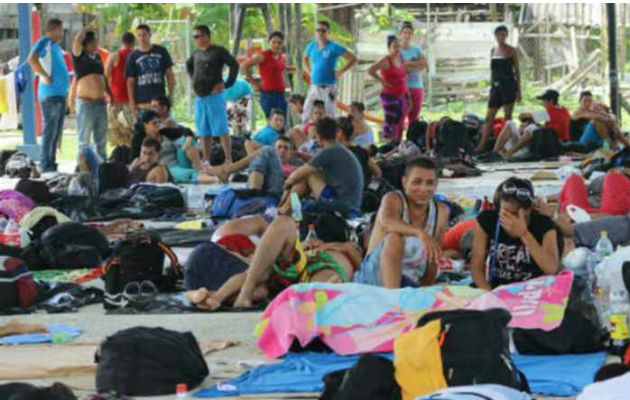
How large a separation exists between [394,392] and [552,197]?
7.63m

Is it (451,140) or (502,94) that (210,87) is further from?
(502,94)

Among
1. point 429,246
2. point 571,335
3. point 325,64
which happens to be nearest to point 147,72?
point 325,64

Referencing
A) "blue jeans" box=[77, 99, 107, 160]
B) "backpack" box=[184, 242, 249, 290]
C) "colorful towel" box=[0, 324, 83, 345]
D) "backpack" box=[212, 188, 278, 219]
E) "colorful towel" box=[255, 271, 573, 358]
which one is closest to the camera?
"colorful towel" box=[255, 271, 573, 358]

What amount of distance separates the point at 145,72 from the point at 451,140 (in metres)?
4.01

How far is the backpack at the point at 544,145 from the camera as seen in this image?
1989cm

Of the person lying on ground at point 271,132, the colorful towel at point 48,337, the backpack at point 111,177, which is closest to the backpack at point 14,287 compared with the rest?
the colorful towel at point 48,337

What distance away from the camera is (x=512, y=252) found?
28.9 feet

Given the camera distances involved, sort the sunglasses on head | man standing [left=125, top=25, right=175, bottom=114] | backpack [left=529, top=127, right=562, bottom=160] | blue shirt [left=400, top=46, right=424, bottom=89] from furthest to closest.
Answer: blue shirt [left=400, top=46, right=424, bottom=89]
backpack [left=529, top=127, right=562, bottom=160]
man standing [left=125, top=25, right=175, bottom=114]
the sunglasses on head

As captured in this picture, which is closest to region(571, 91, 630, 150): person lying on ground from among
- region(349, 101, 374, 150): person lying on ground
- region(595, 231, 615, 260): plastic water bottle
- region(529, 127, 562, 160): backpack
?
region(529, 127, 562, 160): backpack

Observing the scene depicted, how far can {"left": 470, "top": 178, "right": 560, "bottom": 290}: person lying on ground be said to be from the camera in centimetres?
867

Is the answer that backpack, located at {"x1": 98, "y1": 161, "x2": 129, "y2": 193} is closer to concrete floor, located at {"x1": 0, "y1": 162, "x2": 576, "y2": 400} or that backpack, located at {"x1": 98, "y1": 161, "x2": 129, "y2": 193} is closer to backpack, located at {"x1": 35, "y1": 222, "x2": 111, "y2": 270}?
backpack, located at {"x1": 35, "y1": 222, "x2": 111, "y2": 270}

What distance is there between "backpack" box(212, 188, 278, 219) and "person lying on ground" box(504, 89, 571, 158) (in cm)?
736

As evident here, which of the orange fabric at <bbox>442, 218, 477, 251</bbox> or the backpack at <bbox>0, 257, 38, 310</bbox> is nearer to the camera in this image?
the backpack at <bbox>0, 257, 38, 310</bbox>

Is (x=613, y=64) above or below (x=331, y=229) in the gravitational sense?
above
